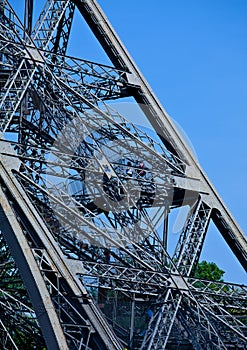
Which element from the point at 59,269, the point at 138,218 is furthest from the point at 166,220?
the point at 59,269

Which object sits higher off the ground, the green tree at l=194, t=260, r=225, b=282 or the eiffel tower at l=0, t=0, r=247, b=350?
the green tree at l=194, t=260, r=225, b=282

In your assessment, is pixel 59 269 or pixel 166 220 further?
pixel 166 220

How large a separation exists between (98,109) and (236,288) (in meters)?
5.52

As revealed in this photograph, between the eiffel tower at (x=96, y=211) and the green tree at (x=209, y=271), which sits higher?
the green tree at (x=209, y=271)

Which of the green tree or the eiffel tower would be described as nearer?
the eiffel tower

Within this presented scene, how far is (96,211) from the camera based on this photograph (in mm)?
22125

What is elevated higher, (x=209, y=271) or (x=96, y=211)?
(x=209, y=271)

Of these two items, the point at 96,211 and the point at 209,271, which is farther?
the point at 209,271

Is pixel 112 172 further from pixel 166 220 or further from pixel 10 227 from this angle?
pixel 10 227

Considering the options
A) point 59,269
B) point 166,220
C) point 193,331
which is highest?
point 166,220

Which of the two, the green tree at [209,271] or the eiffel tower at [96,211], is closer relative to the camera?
the eiffel tower at [96,211]

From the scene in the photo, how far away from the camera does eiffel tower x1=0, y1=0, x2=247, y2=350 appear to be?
55.3 feet

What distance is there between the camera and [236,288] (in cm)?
2103

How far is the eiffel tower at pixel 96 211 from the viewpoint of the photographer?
55.3ft
